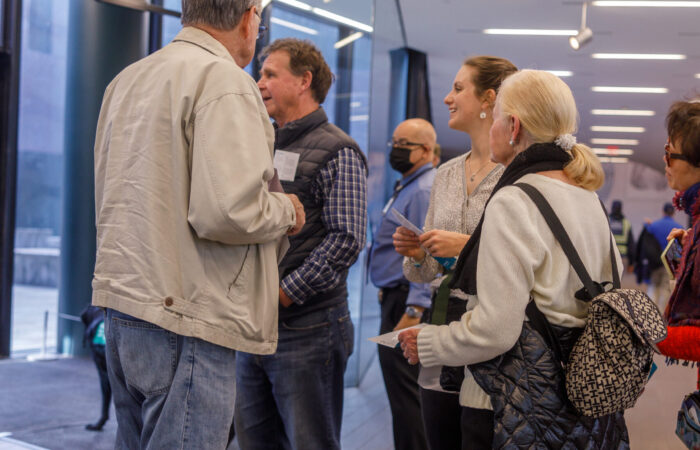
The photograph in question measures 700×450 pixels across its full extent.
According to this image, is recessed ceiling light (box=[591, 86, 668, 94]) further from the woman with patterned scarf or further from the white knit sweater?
the white knit sweater

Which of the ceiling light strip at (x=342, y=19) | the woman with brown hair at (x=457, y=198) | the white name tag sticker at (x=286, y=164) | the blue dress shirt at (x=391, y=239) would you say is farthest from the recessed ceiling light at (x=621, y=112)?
the white name tag sticker at (x=286, y=164)

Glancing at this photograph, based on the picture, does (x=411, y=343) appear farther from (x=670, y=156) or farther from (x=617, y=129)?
(x=617, y=129)

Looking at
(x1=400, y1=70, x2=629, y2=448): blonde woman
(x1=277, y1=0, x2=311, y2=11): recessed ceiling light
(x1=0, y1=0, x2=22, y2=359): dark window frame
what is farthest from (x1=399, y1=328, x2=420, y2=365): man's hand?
(x1=0, y1=0, x2=22, y2=359): dark window frame

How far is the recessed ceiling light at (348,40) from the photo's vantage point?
15.3 feet

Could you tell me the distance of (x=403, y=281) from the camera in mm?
3221

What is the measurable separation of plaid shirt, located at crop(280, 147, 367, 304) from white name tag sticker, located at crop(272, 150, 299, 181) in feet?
0.28

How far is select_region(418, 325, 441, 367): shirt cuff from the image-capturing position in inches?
59.3

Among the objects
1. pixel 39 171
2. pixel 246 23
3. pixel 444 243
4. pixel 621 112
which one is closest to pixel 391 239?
pixel 444 243

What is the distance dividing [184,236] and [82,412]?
10.8 ft

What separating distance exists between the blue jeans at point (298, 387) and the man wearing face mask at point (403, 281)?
690mm

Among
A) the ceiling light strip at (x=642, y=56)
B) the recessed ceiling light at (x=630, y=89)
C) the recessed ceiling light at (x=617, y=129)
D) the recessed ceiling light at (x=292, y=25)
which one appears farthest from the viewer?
the recessed ceiling light at (x=617, y=129)

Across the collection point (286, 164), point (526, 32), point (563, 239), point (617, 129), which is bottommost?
point (563, 239)

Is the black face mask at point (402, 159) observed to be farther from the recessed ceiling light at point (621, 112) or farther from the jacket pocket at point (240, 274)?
the recessed ceiling light at point (621, 112)

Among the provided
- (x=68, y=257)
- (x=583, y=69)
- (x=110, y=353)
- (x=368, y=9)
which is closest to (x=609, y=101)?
(x=583, y=69)
